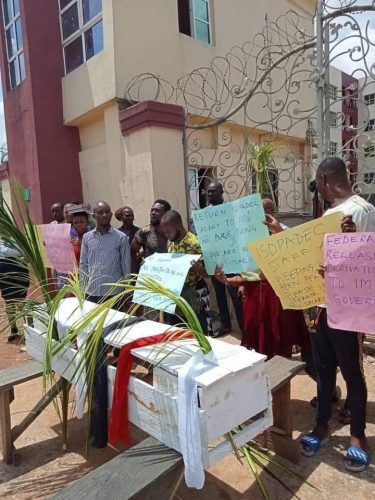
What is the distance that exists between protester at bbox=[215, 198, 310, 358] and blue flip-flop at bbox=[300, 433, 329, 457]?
642 millimetres

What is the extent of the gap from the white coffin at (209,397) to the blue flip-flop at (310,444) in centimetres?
68

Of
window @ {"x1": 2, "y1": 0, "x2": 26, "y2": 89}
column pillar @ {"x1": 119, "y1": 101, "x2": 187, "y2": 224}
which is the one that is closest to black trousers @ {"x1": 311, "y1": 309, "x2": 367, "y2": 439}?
column pillar @ {"x1": 119, "y1": 101, "x2": 187, "y2": 224}

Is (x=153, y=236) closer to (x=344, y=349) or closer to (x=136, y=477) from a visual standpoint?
(x=344, y=349)

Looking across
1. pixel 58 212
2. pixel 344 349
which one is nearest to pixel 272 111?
pixel 58 212

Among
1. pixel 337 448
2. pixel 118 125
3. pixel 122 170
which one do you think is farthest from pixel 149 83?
pixel 337 448

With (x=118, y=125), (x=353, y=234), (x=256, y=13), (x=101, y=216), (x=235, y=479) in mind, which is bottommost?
(x=235, y=479)

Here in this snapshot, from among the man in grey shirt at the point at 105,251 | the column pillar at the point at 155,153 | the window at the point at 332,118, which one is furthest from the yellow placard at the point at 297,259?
the column pillar at the point at 155,153

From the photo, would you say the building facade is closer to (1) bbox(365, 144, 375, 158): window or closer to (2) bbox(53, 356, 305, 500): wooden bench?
(1) bbox(365, 144, 375, 158): window

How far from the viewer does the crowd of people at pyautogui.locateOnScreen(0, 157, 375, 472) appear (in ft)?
7.14

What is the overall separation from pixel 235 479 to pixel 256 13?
8897 mm

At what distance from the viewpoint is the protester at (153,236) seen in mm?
4130

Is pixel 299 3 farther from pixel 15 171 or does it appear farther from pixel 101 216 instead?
pixel 101 216

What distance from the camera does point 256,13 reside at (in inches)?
334

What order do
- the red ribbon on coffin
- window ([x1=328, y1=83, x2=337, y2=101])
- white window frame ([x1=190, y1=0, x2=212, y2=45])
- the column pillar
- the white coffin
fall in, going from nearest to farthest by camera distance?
the white coffin, the red ribbon on coffin, window ([x1=328, y1=83, x2=337, y2=101]), the column pillar, white window frame ([x1=190, y1=0, x2=212, y2=45])
